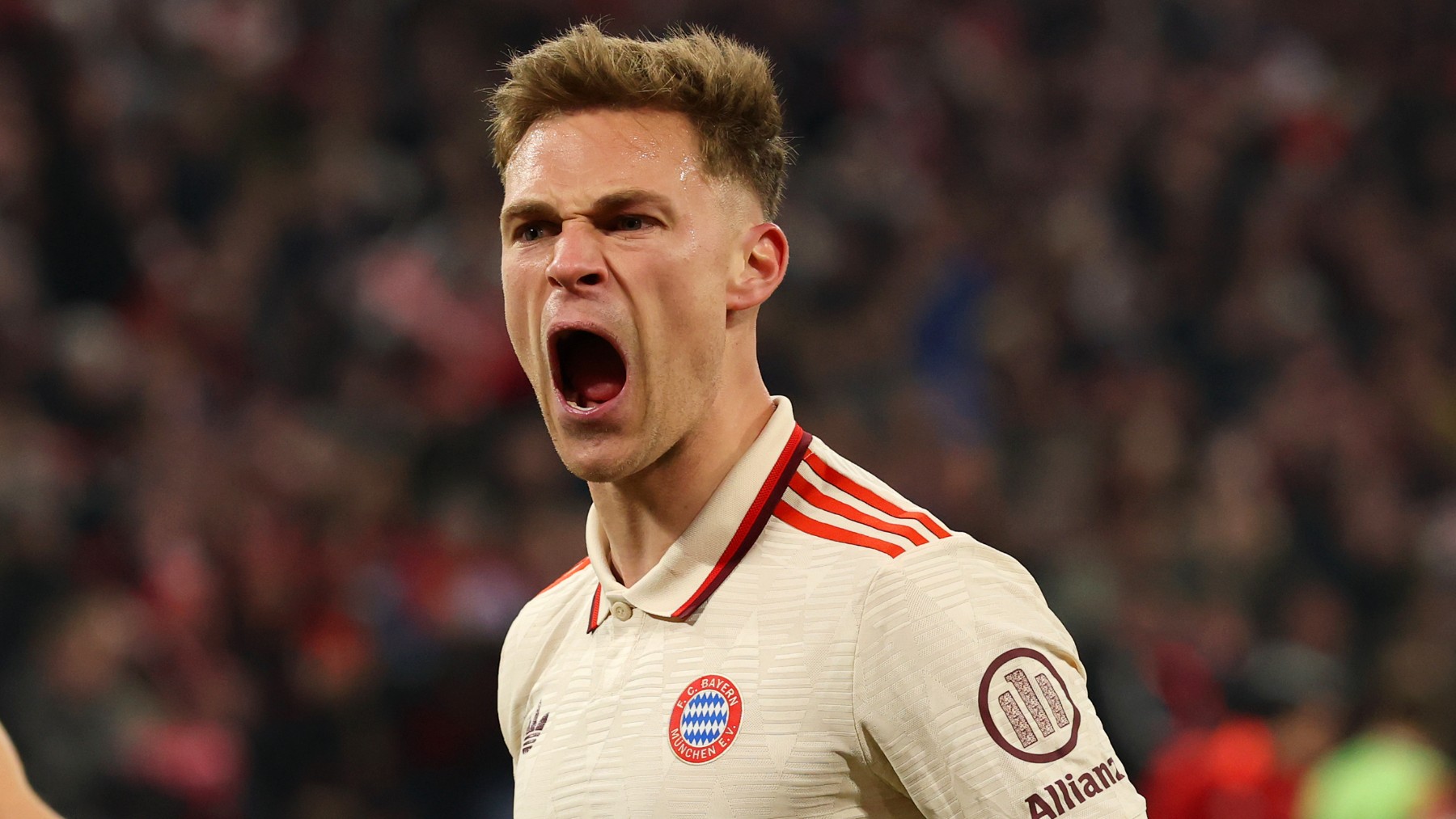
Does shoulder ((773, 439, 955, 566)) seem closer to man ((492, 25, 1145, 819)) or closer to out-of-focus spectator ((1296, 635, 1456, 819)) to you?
man ((492, 25, 1145, 819))

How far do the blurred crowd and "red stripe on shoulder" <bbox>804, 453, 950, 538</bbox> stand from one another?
337 centimetres

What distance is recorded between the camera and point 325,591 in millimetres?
6344

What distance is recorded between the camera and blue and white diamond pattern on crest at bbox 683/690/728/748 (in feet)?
6.98

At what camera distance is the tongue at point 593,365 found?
2.38 m

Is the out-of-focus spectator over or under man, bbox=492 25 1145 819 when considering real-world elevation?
under

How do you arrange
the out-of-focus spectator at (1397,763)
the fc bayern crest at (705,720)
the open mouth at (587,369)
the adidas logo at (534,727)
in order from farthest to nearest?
the out-of-focus spectator at (1397,763) < the adidas logo at (534,727) < the open mouth at (587,369) < the fc bayern crest at (705,720)

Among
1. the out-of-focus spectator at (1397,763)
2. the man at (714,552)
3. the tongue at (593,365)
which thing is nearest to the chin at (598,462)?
the man at (714,552)

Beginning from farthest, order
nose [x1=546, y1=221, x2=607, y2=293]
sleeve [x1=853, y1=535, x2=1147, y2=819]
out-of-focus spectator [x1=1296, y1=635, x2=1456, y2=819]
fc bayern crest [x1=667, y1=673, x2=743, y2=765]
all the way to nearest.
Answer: out-of-focus spectator [x1=1296, y1=635, x2=1456, y2=819], nose [x1=546, y1=221, x2=607, y2=293], fc bayern crest [x1=667, y1=673, x2=743, y2=765], sleeve [x1=853, y1=535, x2=1147, y2=819]

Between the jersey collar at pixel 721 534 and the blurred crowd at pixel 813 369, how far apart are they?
11.3 ft

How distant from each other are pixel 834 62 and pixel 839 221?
1.37m

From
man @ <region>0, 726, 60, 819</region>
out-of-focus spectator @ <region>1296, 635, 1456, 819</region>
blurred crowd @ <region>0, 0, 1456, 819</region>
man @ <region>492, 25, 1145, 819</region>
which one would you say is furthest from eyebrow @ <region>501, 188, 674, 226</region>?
out-of-focus spectator @ <region>1296, 635, 1456, 819</region>

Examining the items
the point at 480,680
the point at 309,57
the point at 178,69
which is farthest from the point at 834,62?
the point at 480,680

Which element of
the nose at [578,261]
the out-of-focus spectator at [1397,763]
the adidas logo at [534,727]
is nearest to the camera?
the nose at [578,261]

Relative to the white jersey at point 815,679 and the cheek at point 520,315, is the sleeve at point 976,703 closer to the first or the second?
the white jersey at point 815,679
